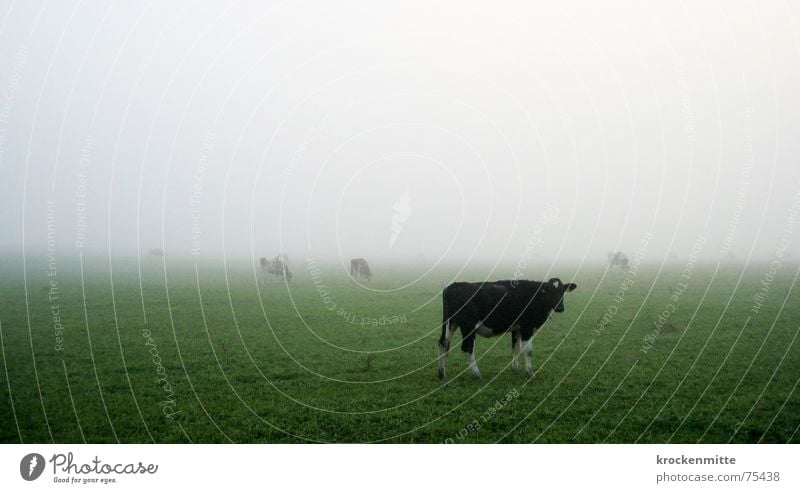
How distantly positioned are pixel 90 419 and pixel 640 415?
8702 mm

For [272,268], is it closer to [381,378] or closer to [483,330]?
[381,378]

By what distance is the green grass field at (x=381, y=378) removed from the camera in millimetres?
8523

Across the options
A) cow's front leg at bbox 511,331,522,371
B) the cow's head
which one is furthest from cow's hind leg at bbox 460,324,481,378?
the cow's head

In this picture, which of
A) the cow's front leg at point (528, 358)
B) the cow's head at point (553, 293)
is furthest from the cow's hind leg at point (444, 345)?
the cow's head at point (553, 293)

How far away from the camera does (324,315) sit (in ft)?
61.5

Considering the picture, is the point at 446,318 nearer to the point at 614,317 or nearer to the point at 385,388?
the point at 385,388

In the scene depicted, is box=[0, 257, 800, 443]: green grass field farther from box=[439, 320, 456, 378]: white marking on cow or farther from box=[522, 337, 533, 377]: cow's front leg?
box=[439, 320, 456, 378]: white marking on cow

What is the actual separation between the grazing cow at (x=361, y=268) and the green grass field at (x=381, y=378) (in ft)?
45.8

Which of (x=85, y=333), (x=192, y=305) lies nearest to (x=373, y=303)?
(x=192, y=305)

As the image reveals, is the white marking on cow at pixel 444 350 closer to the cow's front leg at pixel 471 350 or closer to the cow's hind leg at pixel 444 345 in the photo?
the cow's hind leg at pixel 444 345
